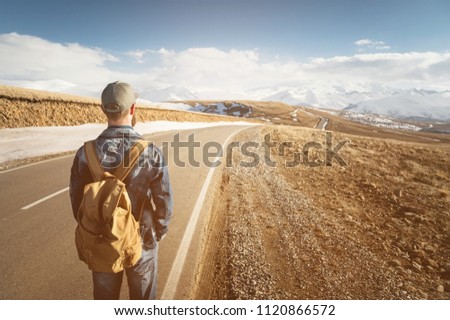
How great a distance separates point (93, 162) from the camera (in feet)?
7.06

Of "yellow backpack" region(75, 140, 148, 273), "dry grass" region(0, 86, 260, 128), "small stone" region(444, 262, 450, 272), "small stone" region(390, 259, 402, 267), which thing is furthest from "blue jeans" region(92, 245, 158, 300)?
"dry grass" region(0, 86, 260, 128)

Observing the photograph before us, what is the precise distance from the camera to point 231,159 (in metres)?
11.7

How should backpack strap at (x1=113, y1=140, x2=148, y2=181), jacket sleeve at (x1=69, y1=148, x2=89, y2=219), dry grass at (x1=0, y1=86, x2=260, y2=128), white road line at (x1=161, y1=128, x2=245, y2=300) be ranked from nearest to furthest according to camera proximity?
1. backpack strap at (x1=113, y1=140, x2=148, y2=181)
2. jacket sleeve at (x1=69, y1=148, x2=89, y2=219)
3. white road line at (x1=161, y1=128, x2=245, y2=300)
4. dry grass at (x1=0, y1=86, x2=260, y2=128)

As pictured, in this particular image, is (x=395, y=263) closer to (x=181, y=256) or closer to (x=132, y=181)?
(x=181, y=256)

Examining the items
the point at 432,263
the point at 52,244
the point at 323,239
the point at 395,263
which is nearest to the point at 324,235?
the point at 323,239

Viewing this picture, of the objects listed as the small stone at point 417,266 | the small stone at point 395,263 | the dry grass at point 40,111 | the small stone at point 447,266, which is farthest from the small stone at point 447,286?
the dry grass at point 40,111

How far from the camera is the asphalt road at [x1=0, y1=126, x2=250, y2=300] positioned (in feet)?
11.6

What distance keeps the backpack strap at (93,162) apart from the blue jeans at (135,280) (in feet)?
2.64

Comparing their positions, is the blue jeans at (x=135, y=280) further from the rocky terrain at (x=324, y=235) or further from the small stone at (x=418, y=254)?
the small stone at (x=418, y=254)

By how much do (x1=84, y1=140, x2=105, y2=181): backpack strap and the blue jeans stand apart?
804 millimetres

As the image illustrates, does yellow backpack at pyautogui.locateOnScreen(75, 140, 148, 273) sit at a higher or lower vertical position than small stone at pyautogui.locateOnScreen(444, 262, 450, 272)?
higher

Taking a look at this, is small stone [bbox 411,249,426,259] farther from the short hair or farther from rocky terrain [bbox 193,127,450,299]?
the short hair
